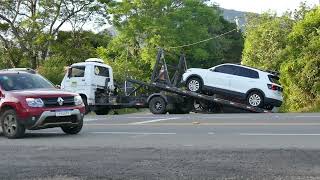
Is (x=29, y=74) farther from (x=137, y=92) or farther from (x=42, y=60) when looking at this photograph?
(x=42, y=60)

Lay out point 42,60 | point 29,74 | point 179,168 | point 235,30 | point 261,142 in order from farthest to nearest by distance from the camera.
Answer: point 235,30 < point 42,60 < point 29,74 < point 261,142 < point 179,168

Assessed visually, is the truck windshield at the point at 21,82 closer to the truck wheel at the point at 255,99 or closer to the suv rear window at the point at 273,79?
the truck wheel at the point at 255,99

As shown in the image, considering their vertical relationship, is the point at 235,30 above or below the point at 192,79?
above

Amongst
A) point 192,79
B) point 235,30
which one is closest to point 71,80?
point 192,79

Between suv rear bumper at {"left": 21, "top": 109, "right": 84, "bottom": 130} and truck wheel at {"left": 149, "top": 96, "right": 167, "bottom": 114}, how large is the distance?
11.8 metres

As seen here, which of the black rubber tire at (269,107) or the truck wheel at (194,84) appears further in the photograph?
the truck wheel at (194,84)

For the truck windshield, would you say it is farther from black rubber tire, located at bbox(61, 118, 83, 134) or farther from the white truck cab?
the white truck cab

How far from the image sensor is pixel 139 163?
9.55 metres

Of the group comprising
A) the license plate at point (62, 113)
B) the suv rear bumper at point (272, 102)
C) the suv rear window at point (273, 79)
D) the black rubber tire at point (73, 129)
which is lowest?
the black rubber tire at point (73, 129)

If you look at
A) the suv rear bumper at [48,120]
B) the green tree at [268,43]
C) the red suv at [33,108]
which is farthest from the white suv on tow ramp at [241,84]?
the suv rear bumper at [48,120]

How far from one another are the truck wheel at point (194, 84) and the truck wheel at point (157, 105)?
125 centimetres

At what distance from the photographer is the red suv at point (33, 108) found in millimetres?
13898

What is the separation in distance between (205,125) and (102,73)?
1150 centimetres

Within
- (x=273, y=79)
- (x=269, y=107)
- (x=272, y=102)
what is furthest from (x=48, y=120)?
(x=273, y=79)
